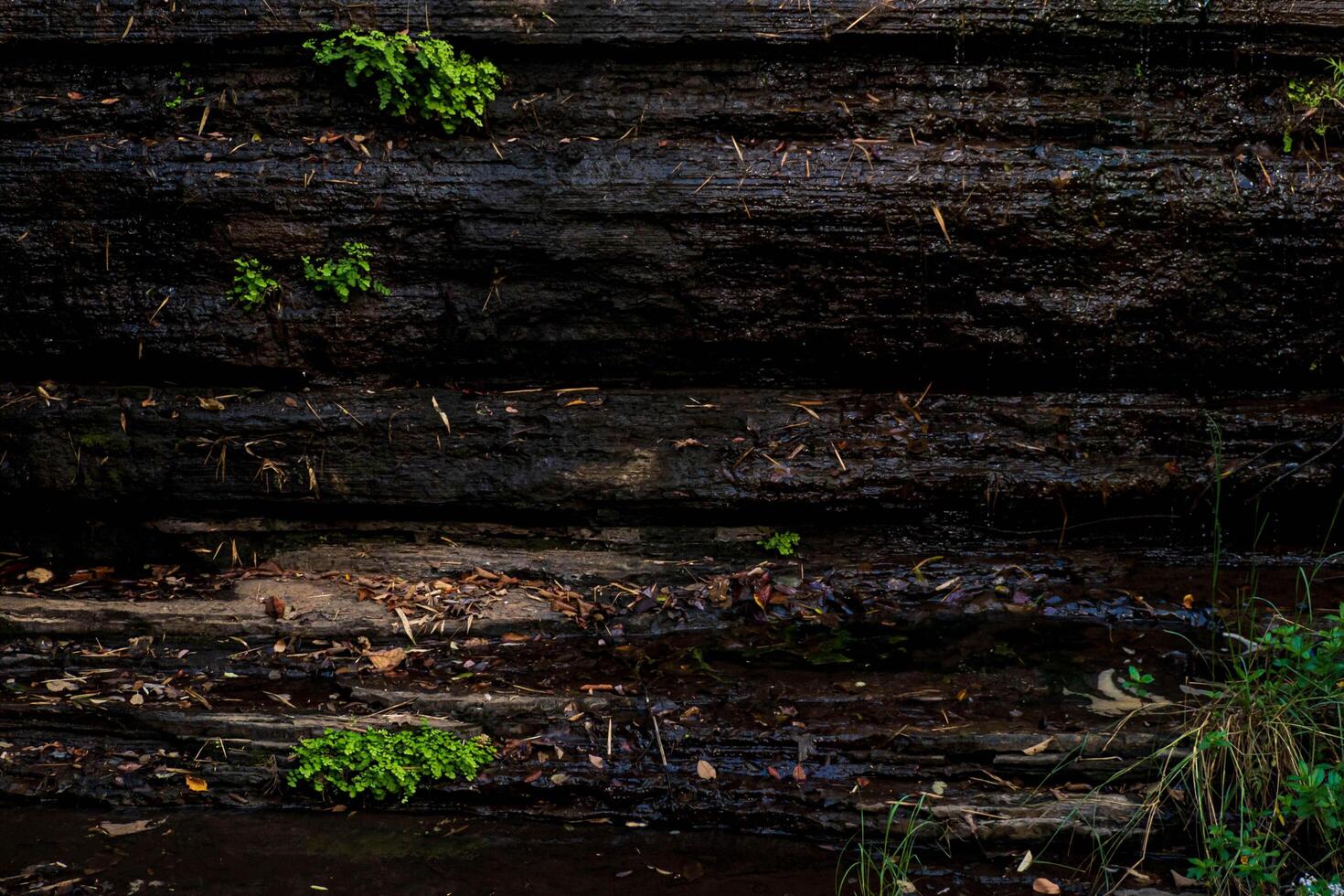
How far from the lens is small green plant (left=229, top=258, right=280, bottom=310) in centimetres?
546

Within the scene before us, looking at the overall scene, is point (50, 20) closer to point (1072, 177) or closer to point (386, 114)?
point (386, 114)

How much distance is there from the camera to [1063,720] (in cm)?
411

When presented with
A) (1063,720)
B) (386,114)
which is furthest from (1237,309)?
(386,114)

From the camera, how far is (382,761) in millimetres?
4020

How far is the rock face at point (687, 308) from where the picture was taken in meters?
5.33

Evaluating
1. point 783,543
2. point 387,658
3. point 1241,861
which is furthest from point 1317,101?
point 387,658

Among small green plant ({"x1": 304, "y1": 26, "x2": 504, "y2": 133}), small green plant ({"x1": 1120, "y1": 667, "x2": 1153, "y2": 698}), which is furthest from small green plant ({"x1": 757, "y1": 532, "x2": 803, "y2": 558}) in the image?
small green plant ({"x1": 304, "y1": 26, "x2": 504, "y2": 133})

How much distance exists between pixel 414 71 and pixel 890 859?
463 cm

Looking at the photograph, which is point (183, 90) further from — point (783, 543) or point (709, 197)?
point (783, 543)

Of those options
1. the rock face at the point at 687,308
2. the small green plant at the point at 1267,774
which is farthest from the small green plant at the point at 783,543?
the small green plant at the point at 1267,774

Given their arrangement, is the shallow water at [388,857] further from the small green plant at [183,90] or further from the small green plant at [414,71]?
the small green plant at [183,90]

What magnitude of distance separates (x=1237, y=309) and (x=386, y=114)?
491 cm

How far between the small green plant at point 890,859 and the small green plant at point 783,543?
6.15 ft

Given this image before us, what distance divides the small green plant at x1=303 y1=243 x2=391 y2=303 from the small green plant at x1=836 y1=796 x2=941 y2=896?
3904 mm
